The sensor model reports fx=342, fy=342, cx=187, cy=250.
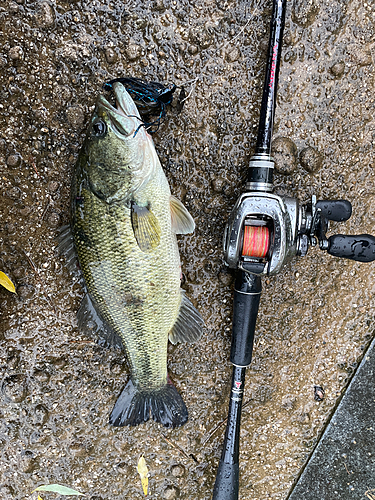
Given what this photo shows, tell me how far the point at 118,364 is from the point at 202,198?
1239 millimetres

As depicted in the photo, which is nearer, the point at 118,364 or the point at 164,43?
the point at 164,43

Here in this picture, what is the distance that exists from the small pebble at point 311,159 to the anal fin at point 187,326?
1.13 meters

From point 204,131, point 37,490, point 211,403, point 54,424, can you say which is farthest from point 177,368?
point 204,131

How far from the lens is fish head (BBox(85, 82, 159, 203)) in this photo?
1730 millimetres

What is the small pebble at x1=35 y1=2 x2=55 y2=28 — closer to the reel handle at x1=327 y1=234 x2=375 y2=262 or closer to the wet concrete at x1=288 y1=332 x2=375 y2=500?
the reel handle at x1=327 y1=234 x2=375 y2=262

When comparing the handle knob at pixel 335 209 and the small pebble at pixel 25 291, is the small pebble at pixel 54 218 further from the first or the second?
the handle knob at pixel 335 209

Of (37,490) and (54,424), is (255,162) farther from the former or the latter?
(37,490)

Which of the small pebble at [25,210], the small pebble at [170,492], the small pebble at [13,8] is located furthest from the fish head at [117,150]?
the small pebble at [170,492]

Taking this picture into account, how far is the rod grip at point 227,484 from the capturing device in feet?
6.59

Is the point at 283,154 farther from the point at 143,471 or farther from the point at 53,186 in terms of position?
the point at 143,471

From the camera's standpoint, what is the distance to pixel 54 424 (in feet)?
7.66

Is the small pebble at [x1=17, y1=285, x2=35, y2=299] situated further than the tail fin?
Yes

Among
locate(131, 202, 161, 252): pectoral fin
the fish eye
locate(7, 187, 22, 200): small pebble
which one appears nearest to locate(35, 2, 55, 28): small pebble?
the fish eye

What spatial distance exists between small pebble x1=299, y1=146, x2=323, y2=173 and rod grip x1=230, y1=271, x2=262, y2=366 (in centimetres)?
81
